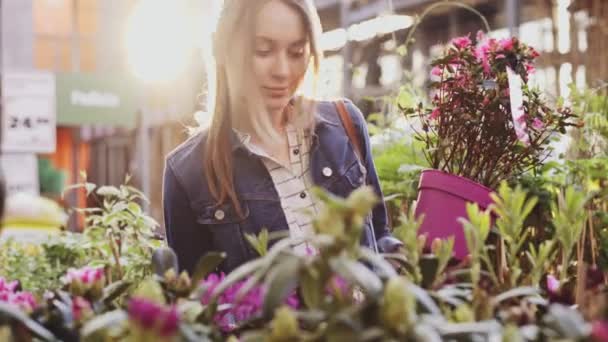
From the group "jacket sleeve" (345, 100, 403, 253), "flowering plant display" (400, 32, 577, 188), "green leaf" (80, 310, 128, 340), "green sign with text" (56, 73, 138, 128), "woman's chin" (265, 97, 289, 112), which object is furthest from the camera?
"green sign with text" (56, 73, 138, 128)

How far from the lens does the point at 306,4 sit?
1470mm

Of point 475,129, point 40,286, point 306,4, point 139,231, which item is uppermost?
point 306,4

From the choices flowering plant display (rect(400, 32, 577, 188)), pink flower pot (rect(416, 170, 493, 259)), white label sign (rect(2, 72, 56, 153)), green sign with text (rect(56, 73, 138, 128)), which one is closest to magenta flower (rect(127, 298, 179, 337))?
pink flower pot (rect(416, 170, 493, 259))

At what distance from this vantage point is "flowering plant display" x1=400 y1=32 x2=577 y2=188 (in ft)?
4.65

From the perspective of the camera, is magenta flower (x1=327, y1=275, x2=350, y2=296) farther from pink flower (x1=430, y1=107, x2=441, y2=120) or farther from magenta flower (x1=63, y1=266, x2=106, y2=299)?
pink flower (x1=430, y1=107, x2=441, y2=120)

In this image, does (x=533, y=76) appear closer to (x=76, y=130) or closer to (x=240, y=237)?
(x=240, y=237)

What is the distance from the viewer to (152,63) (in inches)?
247

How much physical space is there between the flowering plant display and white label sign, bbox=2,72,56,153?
10.6 ft

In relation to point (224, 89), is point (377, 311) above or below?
below

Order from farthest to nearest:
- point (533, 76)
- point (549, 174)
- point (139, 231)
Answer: point (549, 174) → point (139, 231) → point (533, 76)

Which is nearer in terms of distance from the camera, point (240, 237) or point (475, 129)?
point (475, 129)

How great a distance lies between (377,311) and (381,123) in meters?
2.11

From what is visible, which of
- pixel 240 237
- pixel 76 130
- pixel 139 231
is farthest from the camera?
pixel 76 130

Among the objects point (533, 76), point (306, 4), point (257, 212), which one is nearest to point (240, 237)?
point (257, 212)
